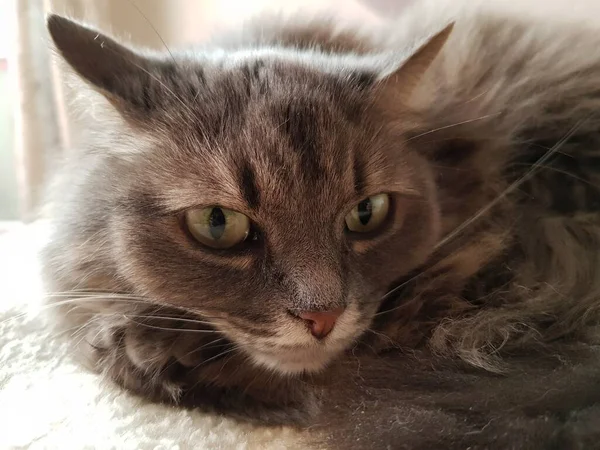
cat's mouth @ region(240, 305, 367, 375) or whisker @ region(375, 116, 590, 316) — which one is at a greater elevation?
whisker @ region(375, 116, 590, 316)

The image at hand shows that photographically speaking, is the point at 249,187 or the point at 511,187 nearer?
the point at 249,187

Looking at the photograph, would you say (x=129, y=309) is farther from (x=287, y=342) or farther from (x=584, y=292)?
(x=584, y=292)

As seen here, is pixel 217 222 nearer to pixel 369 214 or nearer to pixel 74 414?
pixel 369 214

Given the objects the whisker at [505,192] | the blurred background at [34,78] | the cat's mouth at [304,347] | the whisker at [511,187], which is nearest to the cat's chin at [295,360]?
the cat's mouth at [304,347]

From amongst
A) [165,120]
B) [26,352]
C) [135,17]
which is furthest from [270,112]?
[135,17]

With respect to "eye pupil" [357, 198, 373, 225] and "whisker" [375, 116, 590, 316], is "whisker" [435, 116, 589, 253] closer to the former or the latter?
"whisker" [375, 116, 590, 316]

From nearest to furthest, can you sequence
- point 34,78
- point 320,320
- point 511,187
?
1. point 320,320
2. point 511,187
3. point 34,78

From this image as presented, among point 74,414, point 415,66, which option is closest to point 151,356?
point 74,414

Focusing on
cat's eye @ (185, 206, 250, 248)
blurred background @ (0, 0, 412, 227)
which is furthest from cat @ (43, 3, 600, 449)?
blurred background @ (0, 0, 412, 227)
